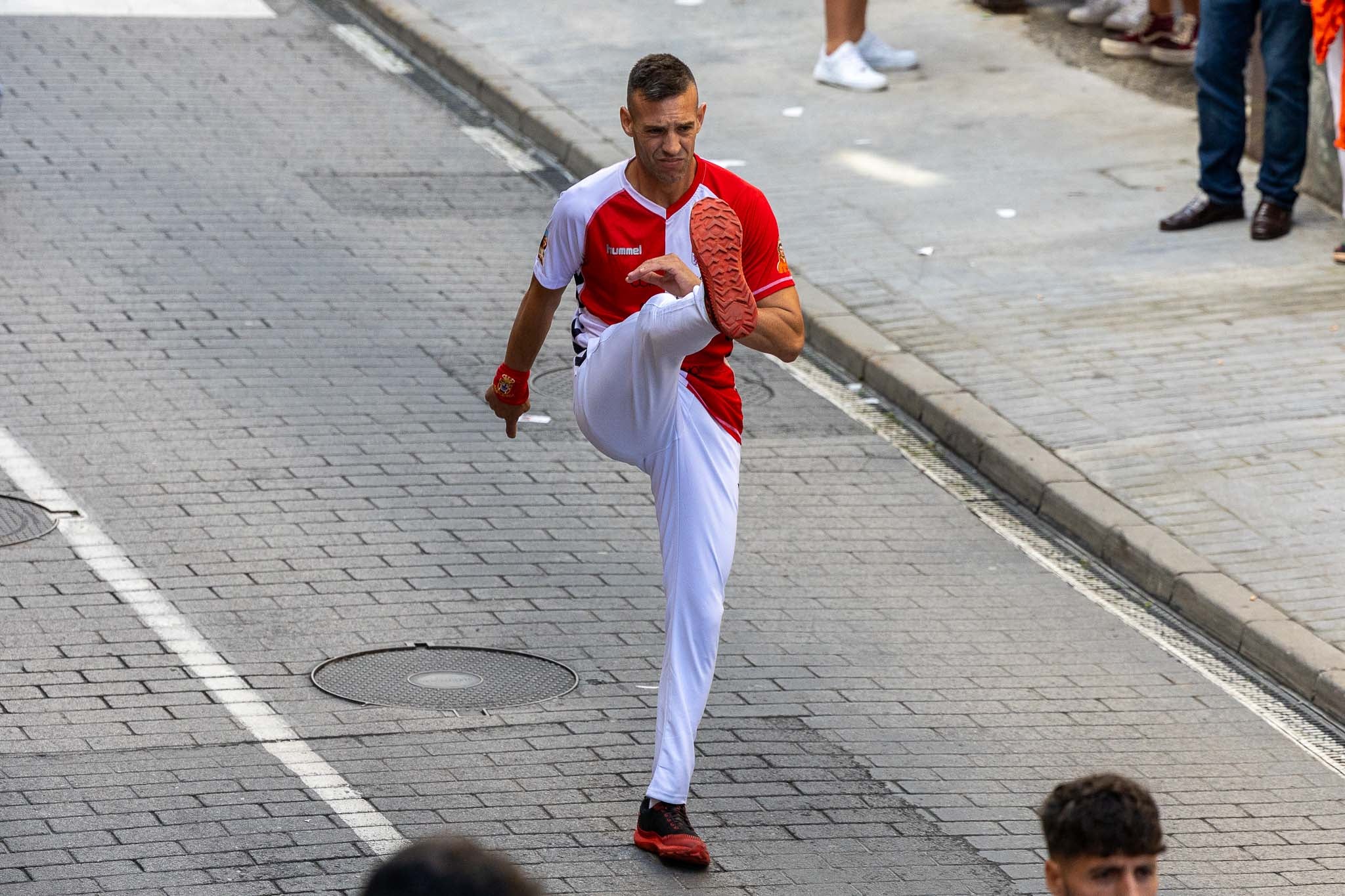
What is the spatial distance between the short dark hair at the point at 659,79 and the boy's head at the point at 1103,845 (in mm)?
2903

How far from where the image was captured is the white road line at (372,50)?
16.5 m

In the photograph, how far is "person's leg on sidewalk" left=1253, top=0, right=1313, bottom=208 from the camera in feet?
41.5

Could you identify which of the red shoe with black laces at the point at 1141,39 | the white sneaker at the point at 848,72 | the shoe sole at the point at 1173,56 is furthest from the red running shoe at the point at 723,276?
the red shoe with black laces at the point at 1141,39

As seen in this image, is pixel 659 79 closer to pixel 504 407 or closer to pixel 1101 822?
pixel 504 407

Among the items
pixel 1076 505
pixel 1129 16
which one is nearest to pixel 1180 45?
pixel 1129 16

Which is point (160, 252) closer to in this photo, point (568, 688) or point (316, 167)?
point (316, 167)

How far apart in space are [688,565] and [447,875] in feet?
12.7

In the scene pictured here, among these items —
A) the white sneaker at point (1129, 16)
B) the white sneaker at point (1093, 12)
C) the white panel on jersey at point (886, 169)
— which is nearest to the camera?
the white panel on jersey at point (886, 169)

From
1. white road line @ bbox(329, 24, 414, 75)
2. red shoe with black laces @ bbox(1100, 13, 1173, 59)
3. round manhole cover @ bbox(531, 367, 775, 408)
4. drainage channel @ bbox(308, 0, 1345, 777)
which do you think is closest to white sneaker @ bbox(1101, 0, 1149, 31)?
red shoe with black laces @ bbox(1100, 13, 1173, 59)

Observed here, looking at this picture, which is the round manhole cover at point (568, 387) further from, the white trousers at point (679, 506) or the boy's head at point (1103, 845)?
the boy's head at point (1103, 845)

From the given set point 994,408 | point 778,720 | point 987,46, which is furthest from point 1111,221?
point 778,720

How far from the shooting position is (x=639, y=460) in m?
6.75

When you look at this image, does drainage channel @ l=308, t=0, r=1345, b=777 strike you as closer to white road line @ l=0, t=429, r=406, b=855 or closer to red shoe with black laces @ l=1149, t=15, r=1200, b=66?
white road line @ l=0, t=429, r=406, b=855

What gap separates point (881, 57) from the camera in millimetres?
16516
